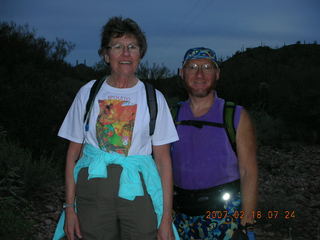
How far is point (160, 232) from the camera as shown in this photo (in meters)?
2.08

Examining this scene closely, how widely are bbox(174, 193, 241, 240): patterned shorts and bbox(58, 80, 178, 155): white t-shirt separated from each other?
2.23 ft

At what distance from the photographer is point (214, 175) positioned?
2.44m

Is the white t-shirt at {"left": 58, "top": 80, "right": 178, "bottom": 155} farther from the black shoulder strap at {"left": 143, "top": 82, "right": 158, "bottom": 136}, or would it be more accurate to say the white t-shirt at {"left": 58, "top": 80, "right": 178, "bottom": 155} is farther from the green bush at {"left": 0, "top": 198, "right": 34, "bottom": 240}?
the green bush at {"left": 0, "top": 198, "right": 34, "bottom": 240}

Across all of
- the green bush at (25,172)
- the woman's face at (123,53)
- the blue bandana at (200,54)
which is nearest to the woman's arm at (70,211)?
the woman's face at (123,53)

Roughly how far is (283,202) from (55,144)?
4.41 meters

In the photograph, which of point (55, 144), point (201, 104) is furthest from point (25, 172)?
point (201, 104)

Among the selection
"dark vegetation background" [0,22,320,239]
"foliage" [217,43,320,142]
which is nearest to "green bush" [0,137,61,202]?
"dark vegetation background" [0,22,320,239]

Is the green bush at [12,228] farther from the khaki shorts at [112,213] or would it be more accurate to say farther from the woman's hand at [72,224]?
the khaki shorts at [112,213]

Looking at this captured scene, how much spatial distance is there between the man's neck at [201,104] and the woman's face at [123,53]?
670 mm

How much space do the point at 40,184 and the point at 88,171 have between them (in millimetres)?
4122

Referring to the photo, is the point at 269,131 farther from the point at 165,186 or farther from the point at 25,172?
the point at 165,186

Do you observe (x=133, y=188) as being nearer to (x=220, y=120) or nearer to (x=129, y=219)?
(x=129, y=219)

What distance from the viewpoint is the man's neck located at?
262 centimetres

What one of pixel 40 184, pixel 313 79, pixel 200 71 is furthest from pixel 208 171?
pixel 313 79
